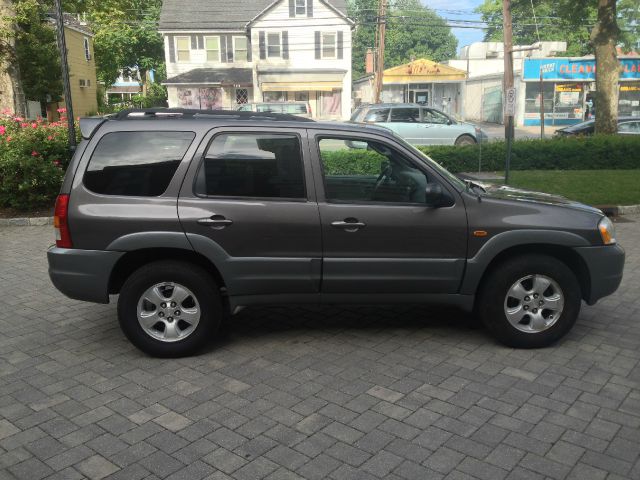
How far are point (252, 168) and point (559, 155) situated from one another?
42.4 feet

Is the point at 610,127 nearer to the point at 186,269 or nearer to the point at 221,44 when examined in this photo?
the point at 186,269

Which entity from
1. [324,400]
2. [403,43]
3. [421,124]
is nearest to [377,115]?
[421,124]

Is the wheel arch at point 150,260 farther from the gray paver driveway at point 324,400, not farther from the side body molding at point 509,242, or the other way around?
the side body molding at point 509,242

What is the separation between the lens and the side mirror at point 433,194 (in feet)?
16.1

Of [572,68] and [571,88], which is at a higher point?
[572,68]

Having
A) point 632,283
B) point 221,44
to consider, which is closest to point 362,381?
point 632,283

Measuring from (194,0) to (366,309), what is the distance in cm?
4479

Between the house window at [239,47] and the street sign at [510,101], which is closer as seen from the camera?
the street sign at [510,101]

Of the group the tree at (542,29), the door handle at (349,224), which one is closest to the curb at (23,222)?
the door handle at (349,224)

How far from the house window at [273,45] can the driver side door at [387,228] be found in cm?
4084

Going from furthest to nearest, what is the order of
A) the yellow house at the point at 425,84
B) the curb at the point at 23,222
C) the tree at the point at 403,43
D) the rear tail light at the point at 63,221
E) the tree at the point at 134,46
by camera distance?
the tree at the point at 403,43 → the yellow house at the point at 425,84 → the tree at the point at 134,46 → the curb at the point at 23,222 → the rear tail light at the point at 63,221

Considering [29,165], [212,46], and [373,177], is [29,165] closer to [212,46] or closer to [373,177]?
[373,177]

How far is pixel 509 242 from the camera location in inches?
198

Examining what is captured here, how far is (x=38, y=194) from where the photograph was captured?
11.2 meters
